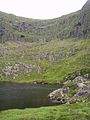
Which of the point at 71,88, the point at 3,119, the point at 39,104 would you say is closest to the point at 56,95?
the point at 71,88

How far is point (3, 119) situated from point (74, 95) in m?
66.8

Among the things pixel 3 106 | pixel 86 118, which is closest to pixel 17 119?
pixel 86 118

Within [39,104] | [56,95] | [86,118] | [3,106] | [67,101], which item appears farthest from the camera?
[56,95]

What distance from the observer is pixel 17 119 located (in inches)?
3322

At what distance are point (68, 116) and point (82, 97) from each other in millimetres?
55390

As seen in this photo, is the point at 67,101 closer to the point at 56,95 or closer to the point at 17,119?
the point at 56,95

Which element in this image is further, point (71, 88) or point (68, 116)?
point (71, 88)

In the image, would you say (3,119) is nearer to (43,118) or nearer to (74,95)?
(43,118)

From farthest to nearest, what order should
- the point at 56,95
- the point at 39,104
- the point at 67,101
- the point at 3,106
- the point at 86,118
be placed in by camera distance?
the point at 56,95 → the point at 67,101 → the point at 39,104 → the point at 3,106 → the point at 86,118

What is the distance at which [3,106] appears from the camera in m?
128

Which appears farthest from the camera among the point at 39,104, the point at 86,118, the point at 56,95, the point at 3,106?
the point at 56,95

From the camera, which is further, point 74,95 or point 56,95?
point 56,95

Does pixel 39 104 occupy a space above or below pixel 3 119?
below

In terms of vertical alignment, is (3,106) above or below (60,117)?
below
